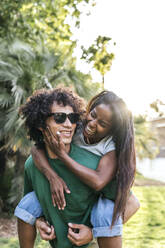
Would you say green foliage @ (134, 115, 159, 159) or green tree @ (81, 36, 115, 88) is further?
green foliage @ (134, 115, 159, 159)

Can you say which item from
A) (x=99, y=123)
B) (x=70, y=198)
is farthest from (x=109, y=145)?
(x=70, y=198)

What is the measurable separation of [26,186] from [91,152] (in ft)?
1.93

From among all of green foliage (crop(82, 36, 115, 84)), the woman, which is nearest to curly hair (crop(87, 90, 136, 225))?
the woman

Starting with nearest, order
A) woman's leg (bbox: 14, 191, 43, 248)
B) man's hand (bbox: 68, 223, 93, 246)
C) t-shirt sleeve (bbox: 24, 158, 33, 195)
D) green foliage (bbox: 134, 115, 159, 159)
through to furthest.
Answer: man's hand (bbox: 68, 223, 93, 246) < woman's leg (bbox: 14, 191, 43, 248) < t-shirt sleeve (bbox: 24, 158, 33, 195) < green foliage (bbox: 134, 115, 159, 159)

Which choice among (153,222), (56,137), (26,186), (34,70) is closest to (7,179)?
(34,70)

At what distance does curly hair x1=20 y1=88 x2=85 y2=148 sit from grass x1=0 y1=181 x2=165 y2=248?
287 centimetres

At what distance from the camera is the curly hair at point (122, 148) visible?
2.07m

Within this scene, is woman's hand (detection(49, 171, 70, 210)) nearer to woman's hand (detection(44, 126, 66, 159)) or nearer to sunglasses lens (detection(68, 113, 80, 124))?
woman's hand (detection(44, 126, 66, 159))

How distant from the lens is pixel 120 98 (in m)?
2.23

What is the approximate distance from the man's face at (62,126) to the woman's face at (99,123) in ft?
0.40

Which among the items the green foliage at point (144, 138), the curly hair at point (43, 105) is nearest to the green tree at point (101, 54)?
the curly hair at point (43, 105)

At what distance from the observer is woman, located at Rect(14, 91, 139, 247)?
6.59 feet

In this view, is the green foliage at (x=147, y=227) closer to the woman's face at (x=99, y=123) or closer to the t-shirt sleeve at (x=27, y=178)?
the t-shirt sleeve at (x=27, y=178)

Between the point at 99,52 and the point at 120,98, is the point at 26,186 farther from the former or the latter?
the point at 99,52
